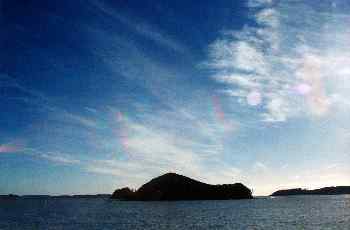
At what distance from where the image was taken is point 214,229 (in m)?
73.7

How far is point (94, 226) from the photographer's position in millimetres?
83125

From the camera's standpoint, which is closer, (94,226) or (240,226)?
(240,226)

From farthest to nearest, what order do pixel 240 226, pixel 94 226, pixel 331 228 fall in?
pixel 94 226, pixel 240 226, pixel 331 228

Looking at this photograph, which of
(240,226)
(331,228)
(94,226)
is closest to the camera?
(331,228)

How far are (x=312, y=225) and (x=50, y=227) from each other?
50301mm

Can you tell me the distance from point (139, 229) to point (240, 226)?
1849cm

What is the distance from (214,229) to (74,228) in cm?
2633

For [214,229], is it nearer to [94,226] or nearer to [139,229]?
[139,229]

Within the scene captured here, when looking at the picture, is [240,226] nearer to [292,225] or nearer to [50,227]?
[292,225]

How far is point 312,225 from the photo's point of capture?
77312mm

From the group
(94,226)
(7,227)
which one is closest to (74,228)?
(94,226)

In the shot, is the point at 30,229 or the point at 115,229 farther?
the point at 30,229

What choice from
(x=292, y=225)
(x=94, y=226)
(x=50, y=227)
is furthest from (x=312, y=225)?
(x=50, y=227)

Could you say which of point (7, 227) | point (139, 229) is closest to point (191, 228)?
point (139, 229)
